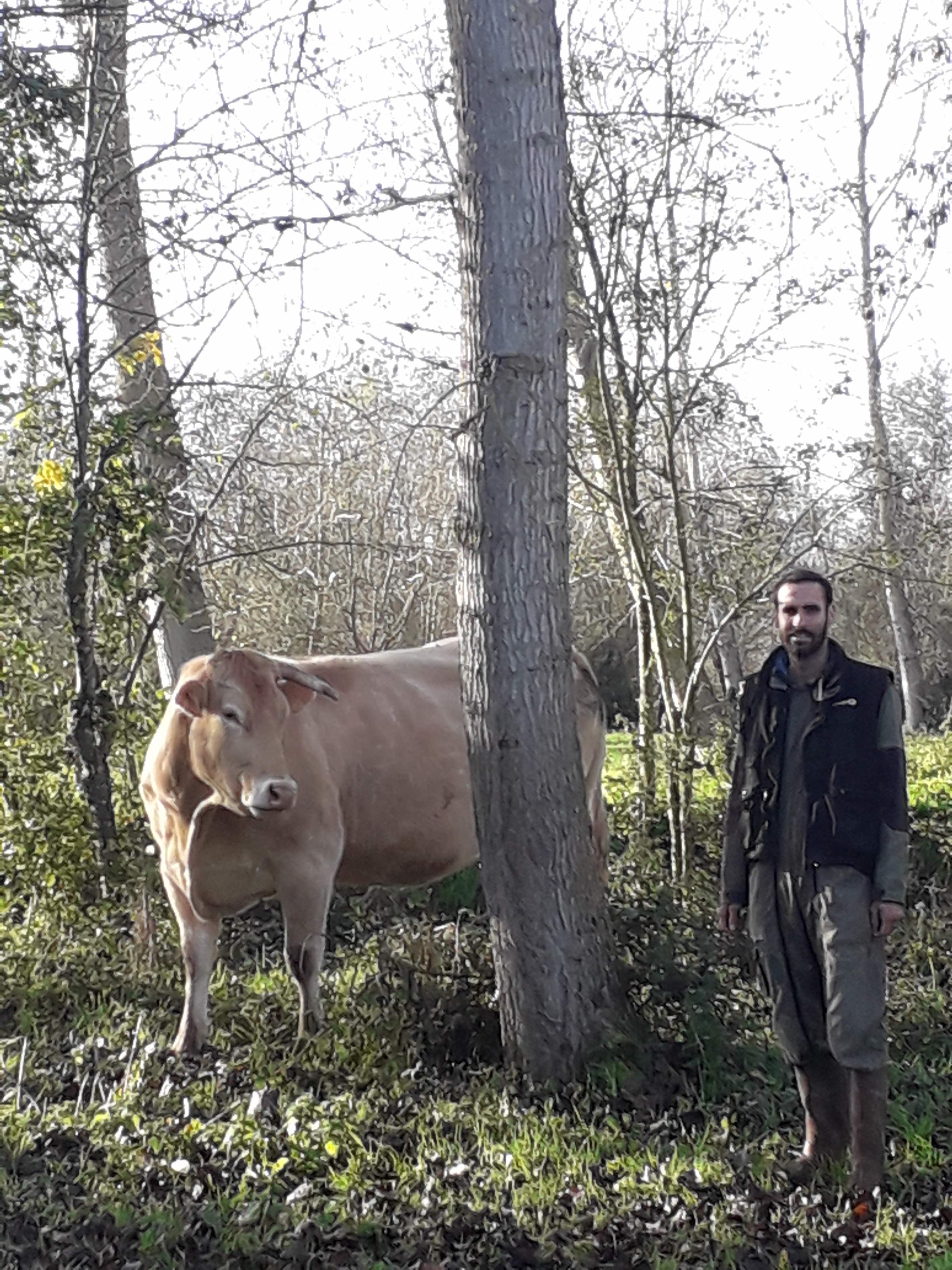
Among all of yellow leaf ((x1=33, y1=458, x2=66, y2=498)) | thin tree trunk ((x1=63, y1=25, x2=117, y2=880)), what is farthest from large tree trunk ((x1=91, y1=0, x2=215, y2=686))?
yellow leaf ((x1=33, y1=458, x2=66, y2=498))

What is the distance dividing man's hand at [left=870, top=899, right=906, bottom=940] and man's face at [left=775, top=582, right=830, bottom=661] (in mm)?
896

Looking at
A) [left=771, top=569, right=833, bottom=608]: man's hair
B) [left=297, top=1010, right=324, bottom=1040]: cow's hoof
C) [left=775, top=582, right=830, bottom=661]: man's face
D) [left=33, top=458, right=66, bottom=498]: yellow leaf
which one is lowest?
[left=297, top=1010, right=324, bottom=1040]: cow's hoof

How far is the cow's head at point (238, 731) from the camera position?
621 cm

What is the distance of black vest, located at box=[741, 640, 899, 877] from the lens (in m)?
4.80

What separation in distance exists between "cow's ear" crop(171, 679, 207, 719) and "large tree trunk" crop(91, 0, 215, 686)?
1.12m

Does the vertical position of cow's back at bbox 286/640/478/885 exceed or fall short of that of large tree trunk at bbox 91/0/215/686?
it falls short

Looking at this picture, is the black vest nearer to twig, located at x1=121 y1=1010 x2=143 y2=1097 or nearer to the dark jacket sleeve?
the dark jacket sleeve

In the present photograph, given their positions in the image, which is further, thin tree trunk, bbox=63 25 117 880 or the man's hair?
thin tree trunk, bbox=63 25 117 880

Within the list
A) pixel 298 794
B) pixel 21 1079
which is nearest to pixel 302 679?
pixel 298 794

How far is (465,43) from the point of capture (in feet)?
18.0

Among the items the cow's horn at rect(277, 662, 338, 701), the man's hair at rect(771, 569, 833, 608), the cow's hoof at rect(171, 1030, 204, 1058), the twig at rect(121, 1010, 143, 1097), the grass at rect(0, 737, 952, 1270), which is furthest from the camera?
the cow's horn at rect(277, 662, 338, 701)

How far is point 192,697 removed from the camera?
20.9 feet

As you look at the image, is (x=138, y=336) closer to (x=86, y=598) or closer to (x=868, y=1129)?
(x=86, y=598)

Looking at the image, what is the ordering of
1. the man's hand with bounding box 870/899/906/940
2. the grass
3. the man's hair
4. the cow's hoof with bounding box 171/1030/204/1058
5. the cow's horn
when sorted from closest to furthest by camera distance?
the grass → the man's hand with bounding box 870/899/906/940 → the man's hair → the cow's hoof with bounding box 171/1030/204/1058 → the cow's horn
